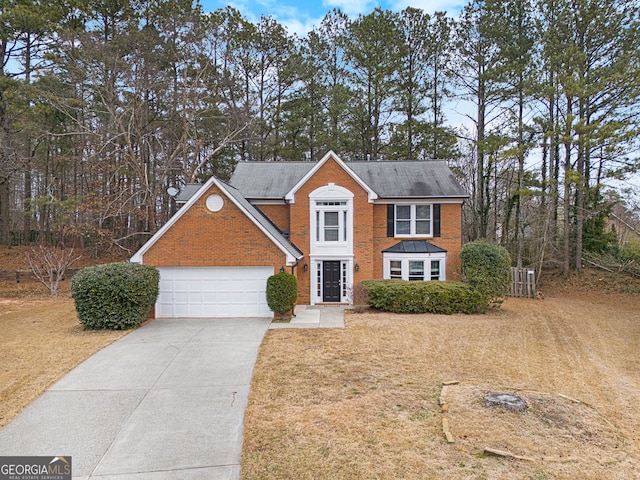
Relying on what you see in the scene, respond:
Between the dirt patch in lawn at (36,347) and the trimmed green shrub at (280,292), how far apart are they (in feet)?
15.7

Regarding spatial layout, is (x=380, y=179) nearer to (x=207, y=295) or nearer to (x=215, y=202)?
(x=215, y=202)

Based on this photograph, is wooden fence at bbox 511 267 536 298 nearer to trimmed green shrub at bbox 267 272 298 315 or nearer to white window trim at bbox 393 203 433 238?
white window trim at bbox 393 203 433 238

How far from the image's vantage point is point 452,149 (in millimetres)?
27797

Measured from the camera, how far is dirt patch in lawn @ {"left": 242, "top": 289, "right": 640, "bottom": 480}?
187 inches

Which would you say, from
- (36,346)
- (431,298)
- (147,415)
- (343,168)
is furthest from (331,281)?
(147,415)

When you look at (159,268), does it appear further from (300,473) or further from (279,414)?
(300,473)

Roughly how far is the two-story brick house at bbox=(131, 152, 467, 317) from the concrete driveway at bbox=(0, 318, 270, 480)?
4.26m

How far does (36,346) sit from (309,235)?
422 inches

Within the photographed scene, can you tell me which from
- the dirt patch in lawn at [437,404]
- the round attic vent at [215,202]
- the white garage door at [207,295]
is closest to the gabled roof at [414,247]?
the dirt patch in lawn at [437,404]

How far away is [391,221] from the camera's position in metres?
18.5

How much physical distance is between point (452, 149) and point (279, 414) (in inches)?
1014

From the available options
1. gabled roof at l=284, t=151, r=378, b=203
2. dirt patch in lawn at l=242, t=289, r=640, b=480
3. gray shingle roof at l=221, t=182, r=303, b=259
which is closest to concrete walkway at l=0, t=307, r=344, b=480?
dirt patch in lawn at l=242, t=289, r=640, b=480

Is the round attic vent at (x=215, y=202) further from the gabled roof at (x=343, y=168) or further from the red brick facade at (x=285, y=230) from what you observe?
the gabled roof at (x=343, y=168)

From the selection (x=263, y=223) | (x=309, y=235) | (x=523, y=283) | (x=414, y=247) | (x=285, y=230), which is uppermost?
(x=263, y=223)
